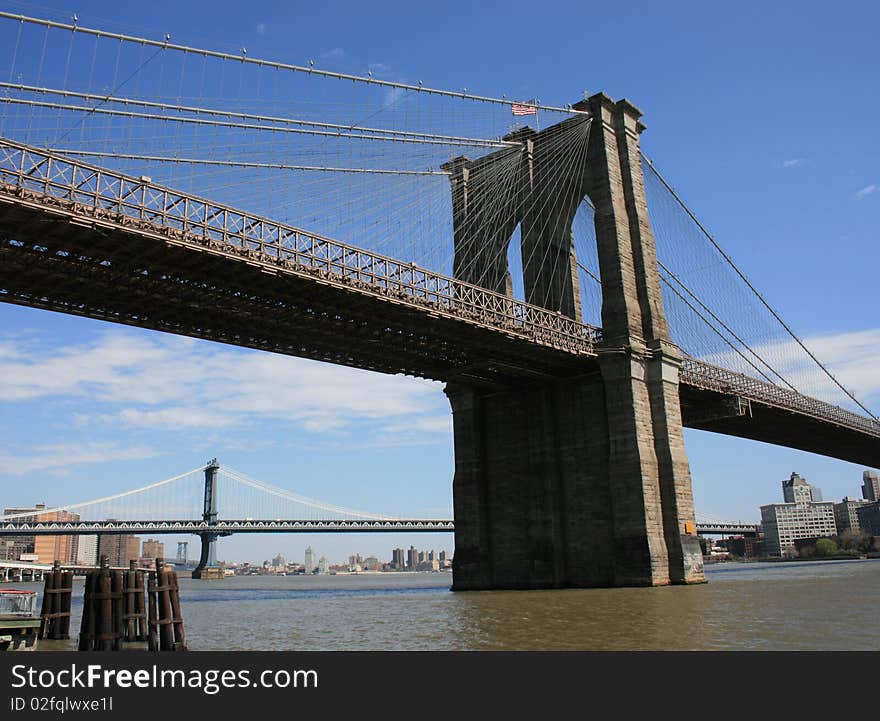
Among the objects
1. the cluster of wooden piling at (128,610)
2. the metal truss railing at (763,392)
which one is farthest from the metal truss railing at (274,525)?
the cluster of wooden piling at (128,610)

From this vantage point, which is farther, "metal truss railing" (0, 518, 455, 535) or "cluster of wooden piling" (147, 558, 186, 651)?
"metal truss railing" (0, 518, 455, 535)

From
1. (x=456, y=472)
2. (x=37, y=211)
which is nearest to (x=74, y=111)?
(x=37, y=211)

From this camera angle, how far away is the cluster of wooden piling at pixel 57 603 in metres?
25.5

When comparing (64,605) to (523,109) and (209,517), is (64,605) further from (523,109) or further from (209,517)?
(209,517)

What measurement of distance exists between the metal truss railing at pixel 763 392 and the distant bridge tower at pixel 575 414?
511cm

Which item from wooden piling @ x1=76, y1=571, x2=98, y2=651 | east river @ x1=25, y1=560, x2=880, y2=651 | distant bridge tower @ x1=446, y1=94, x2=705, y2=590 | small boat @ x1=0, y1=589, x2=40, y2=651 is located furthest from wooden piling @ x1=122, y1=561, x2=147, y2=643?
distant bridge tower @ x1=446, y1=94, x2=705, y2=590

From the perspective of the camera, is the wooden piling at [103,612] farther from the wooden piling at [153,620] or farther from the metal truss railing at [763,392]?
the metal truss railing at [763,392]

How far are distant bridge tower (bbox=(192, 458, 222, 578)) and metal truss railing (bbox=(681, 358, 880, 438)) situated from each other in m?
94.7

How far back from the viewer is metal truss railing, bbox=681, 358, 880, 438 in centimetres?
5006

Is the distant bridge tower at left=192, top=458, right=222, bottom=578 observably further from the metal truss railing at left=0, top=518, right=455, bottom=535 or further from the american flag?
the american flag

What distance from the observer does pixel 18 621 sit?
73.1 ft

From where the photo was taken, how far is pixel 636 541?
40.9m

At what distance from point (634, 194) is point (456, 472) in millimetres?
18981

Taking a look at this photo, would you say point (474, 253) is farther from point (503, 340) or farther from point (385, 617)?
Result: point (385, 617)
